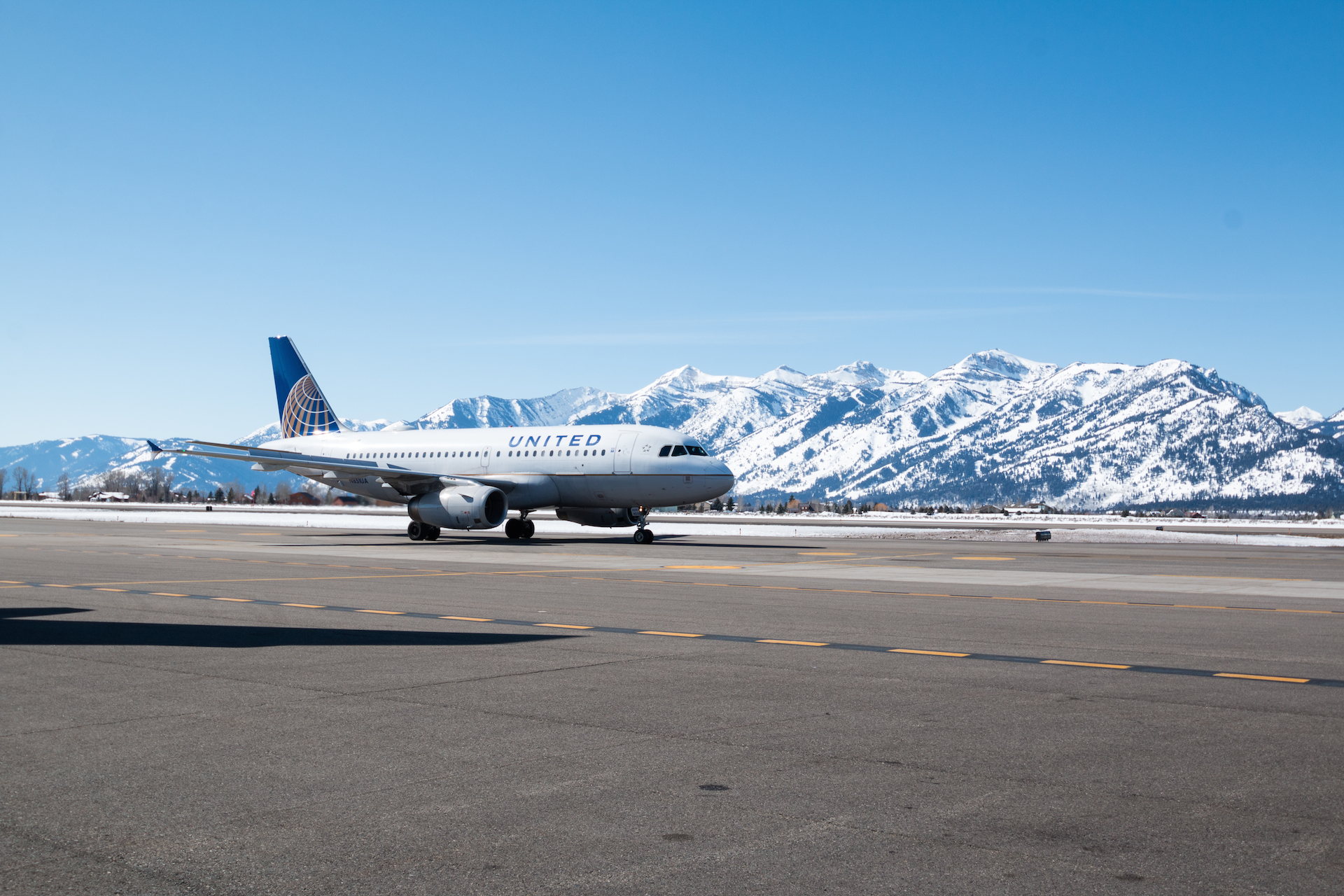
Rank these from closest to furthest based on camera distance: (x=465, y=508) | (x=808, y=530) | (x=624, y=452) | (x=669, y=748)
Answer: (x=669, y=748), (x=465, y=508), (x=624, y=452), (x=808, y=530)

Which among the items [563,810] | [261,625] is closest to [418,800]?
[563,810]

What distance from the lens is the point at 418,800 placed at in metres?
6.46

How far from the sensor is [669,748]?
781 cm

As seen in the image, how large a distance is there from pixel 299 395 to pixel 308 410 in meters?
0.89

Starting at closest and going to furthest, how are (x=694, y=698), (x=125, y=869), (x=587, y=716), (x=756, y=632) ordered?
(x=125, y=869), (x=587, y=716), (x=694, y=698), (x=756, y=632)

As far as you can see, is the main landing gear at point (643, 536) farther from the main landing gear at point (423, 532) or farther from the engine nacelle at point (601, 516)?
the main landing gear at point (423, 532)

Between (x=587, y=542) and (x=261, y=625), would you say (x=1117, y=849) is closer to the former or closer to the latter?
(x=261, y=625)

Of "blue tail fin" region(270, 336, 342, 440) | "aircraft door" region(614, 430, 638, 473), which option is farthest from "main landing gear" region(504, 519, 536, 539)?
"blue tail fin" region(270, 336, 342, 440)

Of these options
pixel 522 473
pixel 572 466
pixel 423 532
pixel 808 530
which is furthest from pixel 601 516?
pixel 808 530

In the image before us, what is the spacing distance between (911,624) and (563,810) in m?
10.0

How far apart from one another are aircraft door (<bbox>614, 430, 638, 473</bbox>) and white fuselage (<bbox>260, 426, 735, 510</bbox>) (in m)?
0.03

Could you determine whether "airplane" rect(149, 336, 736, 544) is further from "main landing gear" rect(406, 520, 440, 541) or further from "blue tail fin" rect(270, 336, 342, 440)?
"blue tail fin" rect(270, 336, 342, 440)

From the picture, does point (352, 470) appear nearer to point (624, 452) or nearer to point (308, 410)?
point (624, 452)

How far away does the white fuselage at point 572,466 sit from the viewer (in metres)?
41.3
